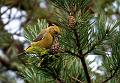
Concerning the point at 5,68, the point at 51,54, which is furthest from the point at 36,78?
the point at 5,68

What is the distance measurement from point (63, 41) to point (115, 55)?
0.53 feet

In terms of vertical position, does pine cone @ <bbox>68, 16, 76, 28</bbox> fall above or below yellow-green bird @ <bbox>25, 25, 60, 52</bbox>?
above

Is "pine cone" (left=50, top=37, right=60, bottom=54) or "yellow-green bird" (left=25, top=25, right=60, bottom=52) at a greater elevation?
"yellow-green bird" (left=25, top=25, right=60, bottom=52)

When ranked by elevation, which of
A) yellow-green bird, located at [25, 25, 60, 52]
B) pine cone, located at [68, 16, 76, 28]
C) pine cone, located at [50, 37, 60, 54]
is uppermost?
pine cone, located at [68, 16, 76, 28]

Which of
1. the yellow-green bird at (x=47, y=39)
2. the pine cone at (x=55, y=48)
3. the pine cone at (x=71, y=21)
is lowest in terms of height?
the pine cone at (x=55, y=48)

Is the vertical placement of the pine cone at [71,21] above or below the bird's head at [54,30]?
above

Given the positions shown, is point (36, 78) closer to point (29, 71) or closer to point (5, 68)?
point (29, 71)

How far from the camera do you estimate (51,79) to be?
110cm

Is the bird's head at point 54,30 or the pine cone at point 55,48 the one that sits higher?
the bird's head at point 54,30

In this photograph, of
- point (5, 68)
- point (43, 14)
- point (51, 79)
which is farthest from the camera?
point (5, 68)

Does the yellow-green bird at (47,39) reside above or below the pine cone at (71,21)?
below

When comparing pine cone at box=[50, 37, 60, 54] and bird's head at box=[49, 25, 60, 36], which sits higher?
bird's head at box=[49, 25, 60, 36]

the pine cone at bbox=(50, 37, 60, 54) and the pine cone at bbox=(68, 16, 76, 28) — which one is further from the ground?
the pine cone at bbox=(68, 16, 76, 28)

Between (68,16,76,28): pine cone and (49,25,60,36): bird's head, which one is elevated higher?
(68,16,76,28): pine cone
